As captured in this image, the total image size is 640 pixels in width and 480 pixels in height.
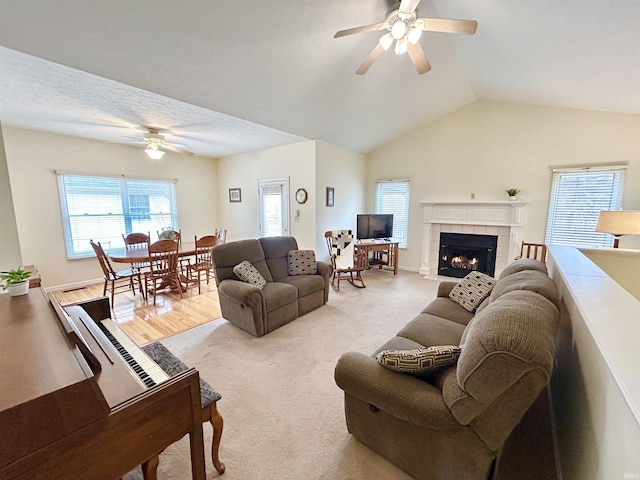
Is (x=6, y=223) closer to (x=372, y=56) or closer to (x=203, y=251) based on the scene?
(x=203, y=251)

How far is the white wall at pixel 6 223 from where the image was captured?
1852mm

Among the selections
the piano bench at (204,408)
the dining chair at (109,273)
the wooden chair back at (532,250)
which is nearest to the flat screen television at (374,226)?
the wooden chair back at (532,250)

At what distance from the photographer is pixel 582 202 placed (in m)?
3.95

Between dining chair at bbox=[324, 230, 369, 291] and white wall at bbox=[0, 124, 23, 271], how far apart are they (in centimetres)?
362

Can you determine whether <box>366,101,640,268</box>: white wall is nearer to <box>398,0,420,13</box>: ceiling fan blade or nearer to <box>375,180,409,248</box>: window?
<box>375,180,409,248</box>: window

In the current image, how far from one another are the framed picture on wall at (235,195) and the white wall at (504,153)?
124 inches

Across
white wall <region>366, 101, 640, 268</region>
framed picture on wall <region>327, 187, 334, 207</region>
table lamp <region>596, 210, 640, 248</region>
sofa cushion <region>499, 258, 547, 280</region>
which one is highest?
white wall <region>366, 101, 640, 268</region>

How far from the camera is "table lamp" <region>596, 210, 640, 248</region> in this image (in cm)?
285

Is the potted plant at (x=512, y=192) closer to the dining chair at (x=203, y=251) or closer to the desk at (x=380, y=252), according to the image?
the desk at (x=380, y=252)

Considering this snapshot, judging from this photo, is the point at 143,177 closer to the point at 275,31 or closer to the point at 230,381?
the point at 275,31

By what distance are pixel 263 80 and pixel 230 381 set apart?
120 inches

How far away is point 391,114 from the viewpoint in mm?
4465

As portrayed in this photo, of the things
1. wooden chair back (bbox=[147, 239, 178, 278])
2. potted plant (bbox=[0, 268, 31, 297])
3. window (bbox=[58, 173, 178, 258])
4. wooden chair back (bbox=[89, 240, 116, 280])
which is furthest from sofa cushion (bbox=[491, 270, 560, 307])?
window (bbox=[58, 173, 178, 258])

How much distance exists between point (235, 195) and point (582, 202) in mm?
6254
